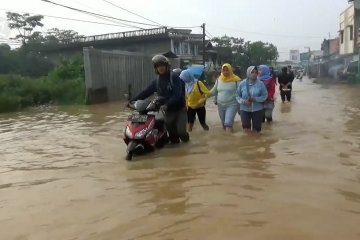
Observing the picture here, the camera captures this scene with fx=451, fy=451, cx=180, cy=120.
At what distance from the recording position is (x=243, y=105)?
799 cm

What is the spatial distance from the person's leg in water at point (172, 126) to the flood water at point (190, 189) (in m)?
0.30

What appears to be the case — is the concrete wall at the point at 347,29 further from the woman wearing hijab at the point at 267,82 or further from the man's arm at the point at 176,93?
the man's arm at the point at 176,93

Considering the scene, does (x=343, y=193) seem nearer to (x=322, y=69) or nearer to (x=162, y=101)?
(x=162, y=101)

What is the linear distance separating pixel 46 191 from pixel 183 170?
5.49 feet

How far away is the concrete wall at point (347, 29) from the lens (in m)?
38.2

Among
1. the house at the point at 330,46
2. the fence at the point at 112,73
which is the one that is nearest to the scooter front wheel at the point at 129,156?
the fence at the point at 112,73

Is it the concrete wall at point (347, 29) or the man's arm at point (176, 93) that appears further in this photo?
the concrete wall at point (347, 29)

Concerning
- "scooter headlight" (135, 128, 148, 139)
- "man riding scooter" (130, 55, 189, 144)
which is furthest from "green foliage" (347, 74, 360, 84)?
"scooter headlight" (135, 128, 148, 139)

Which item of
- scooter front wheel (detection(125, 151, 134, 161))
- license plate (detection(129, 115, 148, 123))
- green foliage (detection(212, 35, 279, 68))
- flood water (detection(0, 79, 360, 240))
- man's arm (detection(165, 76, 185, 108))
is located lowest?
flood water (detection(0, 79, 360, 240))

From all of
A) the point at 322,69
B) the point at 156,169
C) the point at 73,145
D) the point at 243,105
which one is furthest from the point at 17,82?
the point at 322,69

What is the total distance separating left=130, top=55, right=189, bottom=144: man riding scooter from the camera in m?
6.72

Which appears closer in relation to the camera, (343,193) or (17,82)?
(343,193)

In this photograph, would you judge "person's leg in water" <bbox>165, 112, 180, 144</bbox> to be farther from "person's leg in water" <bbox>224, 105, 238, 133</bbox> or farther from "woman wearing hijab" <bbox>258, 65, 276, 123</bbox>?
"woman wearing hijab" <bbox>258, 65, 276, 123</bbox>

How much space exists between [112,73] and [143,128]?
13690mm
